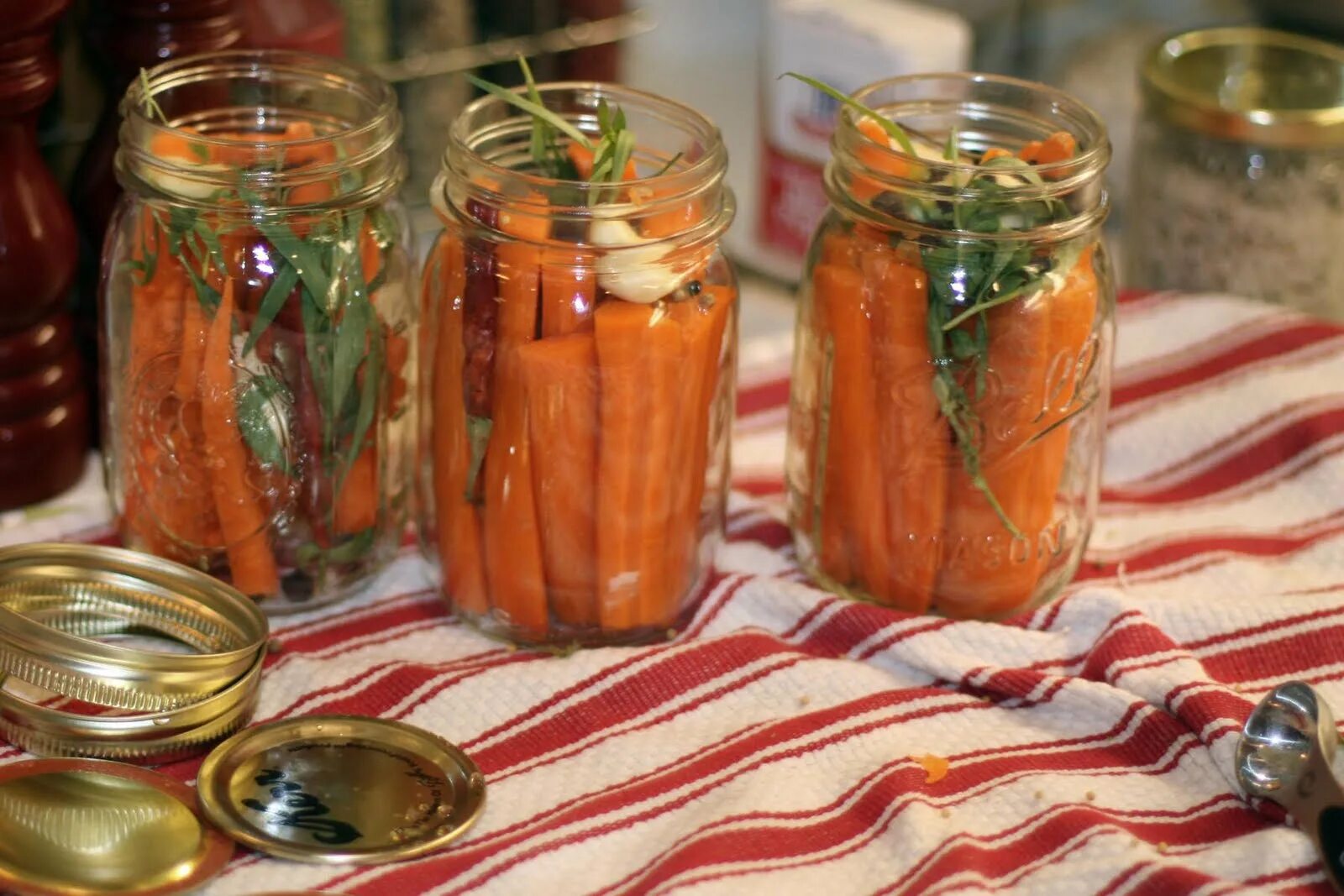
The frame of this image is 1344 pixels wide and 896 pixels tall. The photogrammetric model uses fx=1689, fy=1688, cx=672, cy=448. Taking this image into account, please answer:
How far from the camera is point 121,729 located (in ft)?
2.70

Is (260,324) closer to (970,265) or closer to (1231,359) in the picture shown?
(970,265)

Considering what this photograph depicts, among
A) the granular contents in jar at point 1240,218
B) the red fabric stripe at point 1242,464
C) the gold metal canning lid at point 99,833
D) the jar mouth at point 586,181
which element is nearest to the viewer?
the gold metal canning lid at point 99,833

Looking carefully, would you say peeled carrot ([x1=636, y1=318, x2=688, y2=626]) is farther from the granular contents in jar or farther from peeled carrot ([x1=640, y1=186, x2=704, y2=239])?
the granular contents in jar

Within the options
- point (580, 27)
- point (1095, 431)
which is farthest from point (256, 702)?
point (580, 27)

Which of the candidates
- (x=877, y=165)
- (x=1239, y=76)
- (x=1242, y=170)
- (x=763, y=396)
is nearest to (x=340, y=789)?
(x=877, y=165)

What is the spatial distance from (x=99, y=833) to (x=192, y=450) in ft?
0.81

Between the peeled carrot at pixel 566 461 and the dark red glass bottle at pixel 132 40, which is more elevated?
the dark red glass bottle at pixel 132 40

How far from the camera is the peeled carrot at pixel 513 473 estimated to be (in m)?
0.89

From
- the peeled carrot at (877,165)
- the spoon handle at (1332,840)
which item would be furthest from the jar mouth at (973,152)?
the spoon handle at (1332,840)

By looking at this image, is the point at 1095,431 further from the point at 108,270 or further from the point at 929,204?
the point at 108,270

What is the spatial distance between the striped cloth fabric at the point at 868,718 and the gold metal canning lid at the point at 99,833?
0.03 metres

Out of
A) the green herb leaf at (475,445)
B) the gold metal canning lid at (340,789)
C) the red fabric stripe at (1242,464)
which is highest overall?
the green herb leaf at (475,445)

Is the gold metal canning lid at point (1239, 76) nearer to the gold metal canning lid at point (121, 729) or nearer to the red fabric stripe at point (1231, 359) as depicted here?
the red fabric stripe at point (1231, 359)

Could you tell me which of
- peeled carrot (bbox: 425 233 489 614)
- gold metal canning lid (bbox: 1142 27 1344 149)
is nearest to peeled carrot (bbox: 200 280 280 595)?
peeled carrot (bbox: 425 233 489 614)
